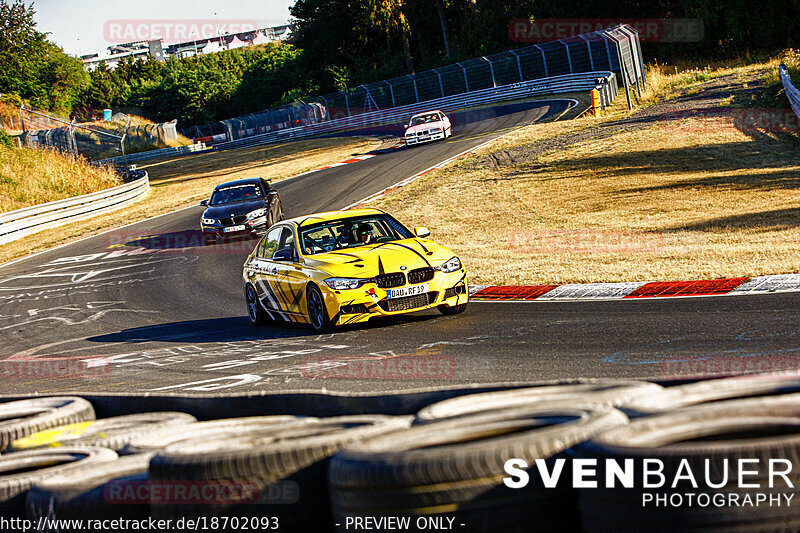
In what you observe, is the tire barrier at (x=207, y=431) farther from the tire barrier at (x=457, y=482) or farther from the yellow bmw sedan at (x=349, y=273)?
the yellow bmw sedan at (x=349, y=273)

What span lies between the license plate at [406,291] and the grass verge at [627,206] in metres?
3.08

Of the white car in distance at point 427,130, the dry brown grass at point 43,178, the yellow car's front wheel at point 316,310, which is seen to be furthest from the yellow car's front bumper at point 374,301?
the dry brown grass at point 43,178

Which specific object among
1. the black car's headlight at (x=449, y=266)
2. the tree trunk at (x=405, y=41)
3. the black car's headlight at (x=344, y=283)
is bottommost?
the black car's headlight at (x=449, y=266)

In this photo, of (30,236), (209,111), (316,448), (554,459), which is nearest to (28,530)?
(316,448)

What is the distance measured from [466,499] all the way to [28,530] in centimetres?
228

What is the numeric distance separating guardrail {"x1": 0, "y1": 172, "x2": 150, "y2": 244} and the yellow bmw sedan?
22.2 m

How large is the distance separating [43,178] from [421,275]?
35546 mm

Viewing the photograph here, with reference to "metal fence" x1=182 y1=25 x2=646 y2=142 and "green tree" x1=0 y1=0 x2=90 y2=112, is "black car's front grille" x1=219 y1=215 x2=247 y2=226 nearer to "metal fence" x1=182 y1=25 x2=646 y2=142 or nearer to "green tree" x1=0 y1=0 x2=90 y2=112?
"metal fence" x1=182 y1=25 x2=646 y2=142

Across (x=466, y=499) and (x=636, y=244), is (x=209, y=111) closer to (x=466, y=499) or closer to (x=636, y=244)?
(x=636, y=244)

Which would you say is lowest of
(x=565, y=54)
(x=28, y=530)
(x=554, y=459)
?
(x=28, y=530)

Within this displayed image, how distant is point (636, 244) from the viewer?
15750 mm

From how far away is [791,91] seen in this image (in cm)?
2805

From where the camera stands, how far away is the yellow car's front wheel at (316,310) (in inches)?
437

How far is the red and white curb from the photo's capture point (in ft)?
34.3
